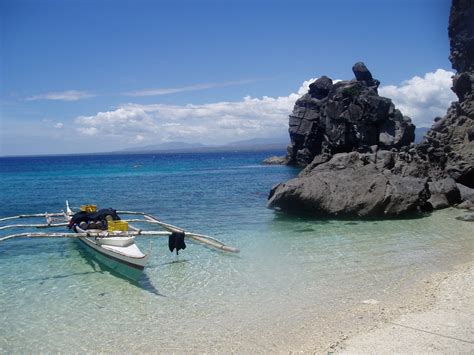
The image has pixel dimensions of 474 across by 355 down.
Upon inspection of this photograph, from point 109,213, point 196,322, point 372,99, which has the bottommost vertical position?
point 196,322

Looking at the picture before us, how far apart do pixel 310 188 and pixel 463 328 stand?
15.6m

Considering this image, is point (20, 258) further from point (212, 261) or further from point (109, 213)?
point (212, 261)

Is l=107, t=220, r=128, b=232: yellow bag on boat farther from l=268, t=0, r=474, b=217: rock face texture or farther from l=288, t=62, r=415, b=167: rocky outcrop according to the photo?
l=288, t=62, r=415, b=167: rocky outcrop

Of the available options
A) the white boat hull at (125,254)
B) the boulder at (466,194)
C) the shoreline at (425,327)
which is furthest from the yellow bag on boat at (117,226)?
the boulder at (466,194)

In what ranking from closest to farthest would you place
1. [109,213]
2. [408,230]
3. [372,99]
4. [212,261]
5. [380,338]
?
[380,338]
[212,261]
[109,213]
[408,230]
[372,99]

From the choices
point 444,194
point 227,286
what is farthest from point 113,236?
point 444,194

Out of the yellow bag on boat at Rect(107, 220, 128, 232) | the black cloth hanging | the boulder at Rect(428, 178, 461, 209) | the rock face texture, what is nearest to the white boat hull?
the yellow bag on boat at Rect(107, 220, 128, 232)

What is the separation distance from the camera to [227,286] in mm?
12750

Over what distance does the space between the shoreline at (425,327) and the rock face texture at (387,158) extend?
11.7 meters

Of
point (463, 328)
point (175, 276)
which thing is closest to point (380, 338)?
point (463, 328)

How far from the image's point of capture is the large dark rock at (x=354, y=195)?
22.8 m

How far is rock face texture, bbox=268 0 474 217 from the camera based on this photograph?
76.6ft

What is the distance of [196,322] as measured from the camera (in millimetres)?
10250

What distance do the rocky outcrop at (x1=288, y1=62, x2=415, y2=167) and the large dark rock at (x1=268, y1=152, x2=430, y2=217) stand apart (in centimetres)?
2126
